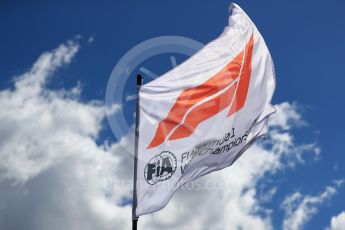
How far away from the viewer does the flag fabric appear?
1584cm

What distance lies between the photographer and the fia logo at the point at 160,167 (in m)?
15.6

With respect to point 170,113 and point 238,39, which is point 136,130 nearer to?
point 170,113

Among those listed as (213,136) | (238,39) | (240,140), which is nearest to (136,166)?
(213,136)

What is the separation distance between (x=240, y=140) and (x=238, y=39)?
13.3ft

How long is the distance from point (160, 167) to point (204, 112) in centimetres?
280

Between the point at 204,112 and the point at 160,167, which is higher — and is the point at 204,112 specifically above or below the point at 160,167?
above

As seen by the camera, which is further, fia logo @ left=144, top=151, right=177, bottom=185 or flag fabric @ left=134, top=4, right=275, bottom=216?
flag fabric @ left=134, top=4, right=275, bottom=216

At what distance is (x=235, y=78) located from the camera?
62.6ft

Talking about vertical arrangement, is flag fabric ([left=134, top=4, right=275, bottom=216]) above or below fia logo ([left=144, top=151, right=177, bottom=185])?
above

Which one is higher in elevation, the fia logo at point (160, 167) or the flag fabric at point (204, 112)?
the flag fabric at point (204, 112)

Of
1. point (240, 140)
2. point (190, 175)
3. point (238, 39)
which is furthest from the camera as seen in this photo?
point (238, 39)

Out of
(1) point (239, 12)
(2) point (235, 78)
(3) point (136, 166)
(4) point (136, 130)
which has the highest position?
(1) point (239, 12)

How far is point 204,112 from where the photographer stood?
1762 cm

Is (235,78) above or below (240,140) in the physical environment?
above
